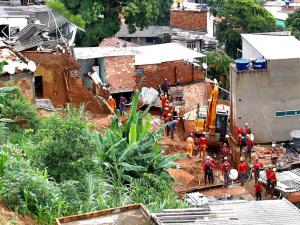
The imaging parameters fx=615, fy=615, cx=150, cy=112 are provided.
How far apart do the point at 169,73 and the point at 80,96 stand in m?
5.69

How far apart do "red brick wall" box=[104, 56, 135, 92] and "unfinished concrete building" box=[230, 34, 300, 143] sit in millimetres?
5977

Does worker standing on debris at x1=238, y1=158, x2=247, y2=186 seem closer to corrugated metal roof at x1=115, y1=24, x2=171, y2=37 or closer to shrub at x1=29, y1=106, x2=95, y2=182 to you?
shrub at x1=29, y1=106, x2=95, y2=182

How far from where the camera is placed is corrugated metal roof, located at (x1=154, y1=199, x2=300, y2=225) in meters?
9.62

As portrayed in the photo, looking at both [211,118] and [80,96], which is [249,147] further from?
[80,96]

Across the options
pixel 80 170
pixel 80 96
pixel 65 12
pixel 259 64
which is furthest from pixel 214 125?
pixel 65 12

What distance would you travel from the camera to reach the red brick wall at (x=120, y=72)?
27516 mm

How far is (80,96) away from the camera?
25172mm

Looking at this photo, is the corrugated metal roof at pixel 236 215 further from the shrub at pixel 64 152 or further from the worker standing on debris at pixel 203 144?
the worker standing on debris at pixel 203 144

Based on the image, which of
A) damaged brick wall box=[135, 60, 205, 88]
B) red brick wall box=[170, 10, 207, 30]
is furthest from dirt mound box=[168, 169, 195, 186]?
red brick wall box=[170, 10, 207, 30]

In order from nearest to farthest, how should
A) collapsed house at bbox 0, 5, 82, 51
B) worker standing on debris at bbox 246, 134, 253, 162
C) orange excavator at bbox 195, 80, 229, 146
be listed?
1. worker standing on debris at bbox 246, 134, 253, 162
2. orange excavator at bbox 195, 80, 229, 146
3. collapsed house at bbox 0, 5, 82, 51

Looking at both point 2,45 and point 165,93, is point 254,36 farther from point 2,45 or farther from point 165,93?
point 2,45

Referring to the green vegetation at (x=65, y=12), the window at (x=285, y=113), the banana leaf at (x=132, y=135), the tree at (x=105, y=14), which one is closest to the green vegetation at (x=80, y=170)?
→ the banana leaf at (x=132, y=135)

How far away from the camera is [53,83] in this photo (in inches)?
950

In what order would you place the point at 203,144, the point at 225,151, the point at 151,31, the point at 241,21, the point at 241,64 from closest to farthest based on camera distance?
1. the point at 225,151
2. the point at 203,144
3. the point at 241,64
4. the point at 241,21
5. the point at 151,31
